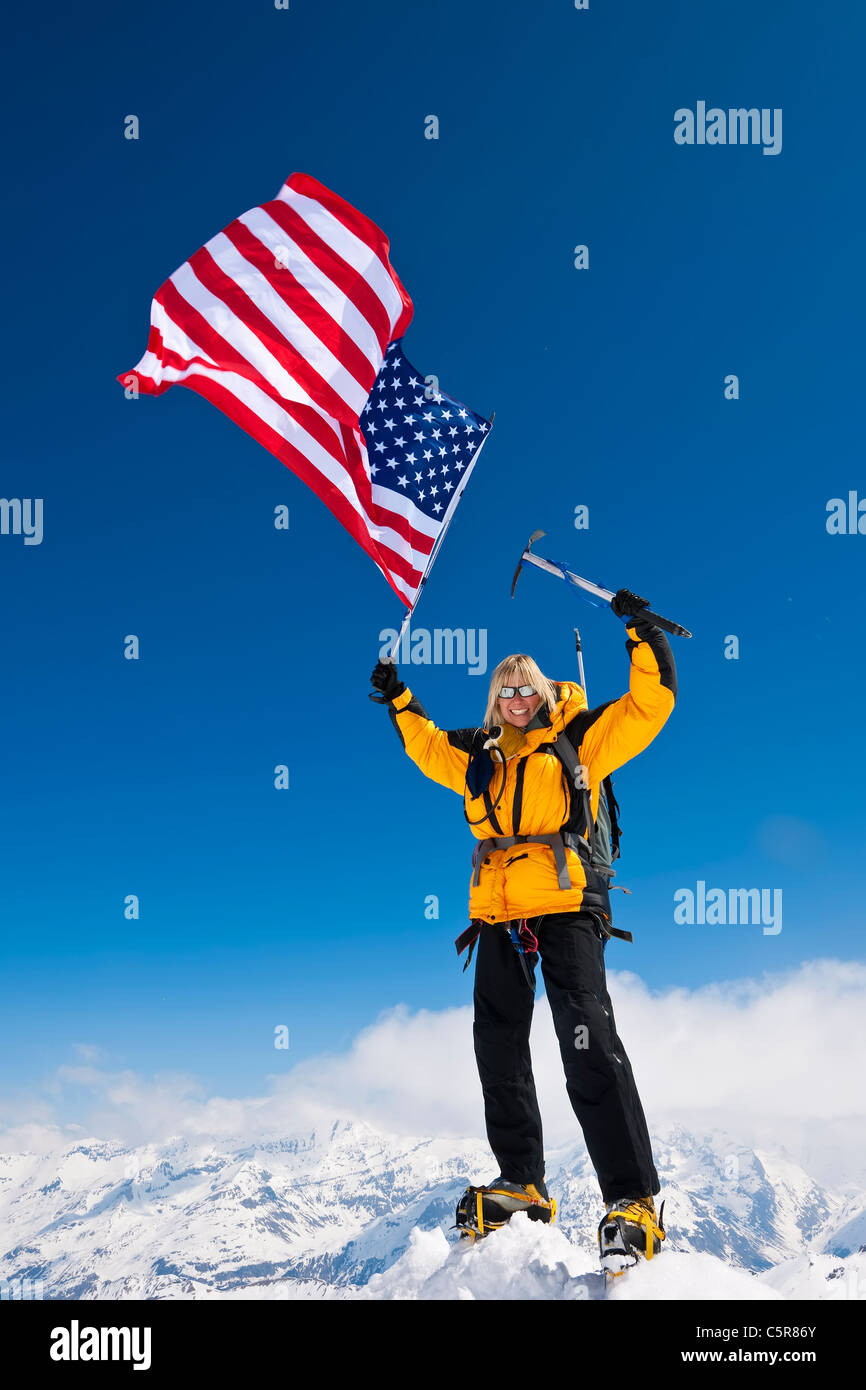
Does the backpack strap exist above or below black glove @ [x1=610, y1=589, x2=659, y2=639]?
below

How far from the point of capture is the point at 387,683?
727 centimetres

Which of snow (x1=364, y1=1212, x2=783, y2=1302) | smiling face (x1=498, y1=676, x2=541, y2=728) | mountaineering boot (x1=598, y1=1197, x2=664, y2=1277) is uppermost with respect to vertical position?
smiling face (x1=498, y1=676, x2=541, y2=728)

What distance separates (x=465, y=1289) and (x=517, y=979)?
191cm

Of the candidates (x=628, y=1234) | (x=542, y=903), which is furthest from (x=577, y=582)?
(x=628, y=1234)

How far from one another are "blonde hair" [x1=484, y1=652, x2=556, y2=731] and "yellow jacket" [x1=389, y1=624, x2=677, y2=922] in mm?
129

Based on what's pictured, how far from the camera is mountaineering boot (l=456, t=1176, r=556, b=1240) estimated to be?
598cm

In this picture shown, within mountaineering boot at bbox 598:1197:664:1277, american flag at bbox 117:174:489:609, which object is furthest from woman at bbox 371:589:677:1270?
american flag at bbox 117:174:489:609

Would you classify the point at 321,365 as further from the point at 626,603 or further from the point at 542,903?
the point at 542,903

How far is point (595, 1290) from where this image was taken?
4.93 metres

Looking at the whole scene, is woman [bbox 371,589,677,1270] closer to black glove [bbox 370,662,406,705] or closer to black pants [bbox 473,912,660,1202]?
black pants [bbox 473,912,660,1202]

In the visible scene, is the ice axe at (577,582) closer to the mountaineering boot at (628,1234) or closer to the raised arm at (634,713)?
the raised arm at (634,713)

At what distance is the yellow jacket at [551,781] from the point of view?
6160mm
